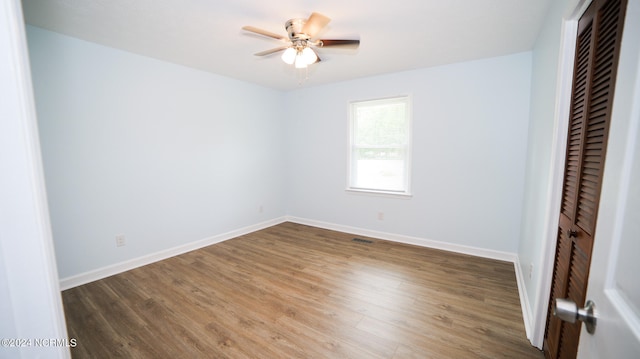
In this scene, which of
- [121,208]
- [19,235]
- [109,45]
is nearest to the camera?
[19,235]

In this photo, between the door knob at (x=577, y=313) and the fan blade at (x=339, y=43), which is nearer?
the door knob at (x=577, y=313)

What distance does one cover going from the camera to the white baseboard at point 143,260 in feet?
8.23

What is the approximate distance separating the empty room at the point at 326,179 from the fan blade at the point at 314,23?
0.03 meters

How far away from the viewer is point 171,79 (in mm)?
3146

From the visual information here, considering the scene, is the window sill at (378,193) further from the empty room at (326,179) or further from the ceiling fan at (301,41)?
the ceiling fan at (301,41)

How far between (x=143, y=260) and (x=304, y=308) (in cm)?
218

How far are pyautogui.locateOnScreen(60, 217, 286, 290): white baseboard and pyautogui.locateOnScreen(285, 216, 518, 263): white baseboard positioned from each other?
1.30 metres

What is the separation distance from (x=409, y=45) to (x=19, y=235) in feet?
10.2

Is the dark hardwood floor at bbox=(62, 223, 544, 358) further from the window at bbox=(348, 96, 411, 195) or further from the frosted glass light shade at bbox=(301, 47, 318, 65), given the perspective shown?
the frosted glass light shade at bbox=(301, 47, 318, 65)

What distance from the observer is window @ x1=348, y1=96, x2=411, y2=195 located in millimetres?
3688

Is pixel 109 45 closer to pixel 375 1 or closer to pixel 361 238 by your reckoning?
pixel 375 1

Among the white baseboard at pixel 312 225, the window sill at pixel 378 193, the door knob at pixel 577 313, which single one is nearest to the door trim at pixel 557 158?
the white baseboard at pixel 312 225

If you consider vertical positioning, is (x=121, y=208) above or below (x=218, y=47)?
below

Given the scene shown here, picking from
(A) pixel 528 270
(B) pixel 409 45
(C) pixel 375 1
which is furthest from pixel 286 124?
(A) pixel 528 270
